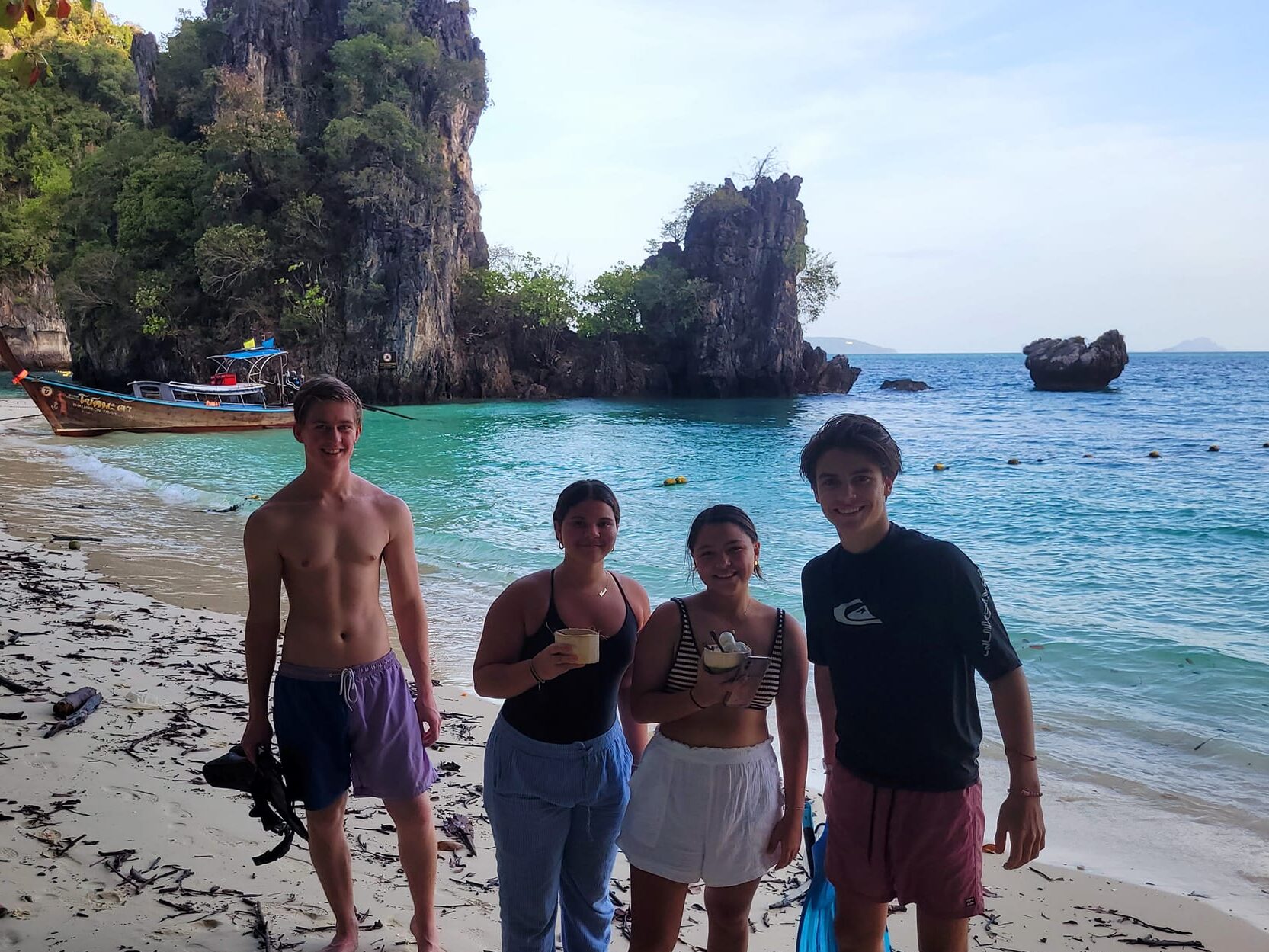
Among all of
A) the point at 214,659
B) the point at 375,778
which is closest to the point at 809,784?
the point at 375,778

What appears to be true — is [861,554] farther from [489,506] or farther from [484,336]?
[484,336]

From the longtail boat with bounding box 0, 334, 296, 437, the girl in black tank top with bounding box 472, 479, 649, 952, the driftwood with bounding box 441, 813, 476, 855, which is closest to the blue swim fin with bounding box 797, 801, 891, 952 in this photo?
the girl in black tank top with bounding box 472, 479, 649, 952

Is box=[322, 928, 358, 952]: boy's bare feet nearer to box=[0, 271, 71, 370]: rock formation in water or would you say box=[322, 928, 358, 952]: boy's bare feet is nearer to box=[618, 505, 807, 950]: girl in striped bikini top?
box=[618, 505, 807, 950]: girl in striped bikini top

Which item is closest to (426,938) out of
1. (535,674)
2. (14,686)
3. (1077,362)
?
(535,674)

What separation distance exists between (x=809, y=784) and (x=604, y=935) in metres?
2.39

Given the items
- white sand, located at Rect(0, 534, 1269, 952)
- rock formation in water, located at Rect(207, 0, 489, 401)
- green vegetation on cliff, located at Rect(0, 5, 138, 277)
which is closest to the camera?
white sand, located at Rect(0, 534, 1269, 952)

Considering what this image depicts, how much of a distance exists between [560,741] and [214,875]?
5.43 ft

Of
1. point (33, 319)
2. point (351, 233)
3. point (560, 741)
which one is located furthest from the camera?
point (33, 319)

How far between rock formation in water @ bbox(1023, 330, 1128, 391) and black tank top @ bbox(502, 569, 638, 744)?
58536 millimetres

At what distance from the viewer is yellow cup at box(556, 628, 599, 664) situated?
2.19 meters

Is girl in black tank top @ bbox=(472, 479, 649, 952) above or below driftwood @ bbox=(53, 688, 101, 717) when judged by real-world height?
above

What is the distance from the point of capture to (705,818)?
2258mm

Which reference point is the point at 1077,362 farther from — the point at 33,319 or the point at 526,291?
the point at 33,319

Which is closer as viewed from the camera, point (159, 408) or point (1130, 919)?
point (1130, 919)
